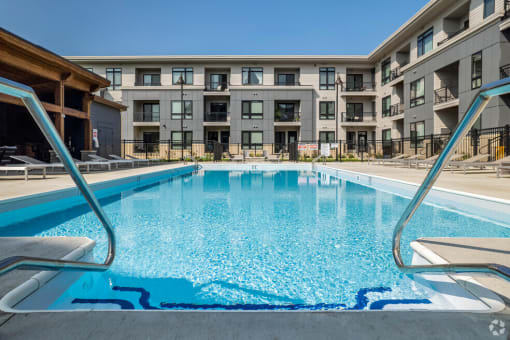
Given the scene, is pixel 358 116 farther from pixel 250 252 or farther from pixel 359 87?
pixel 250 252

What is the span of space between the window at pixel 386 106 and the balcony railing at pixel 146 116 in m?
20.5

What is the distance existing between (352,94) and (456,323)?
27484 mm

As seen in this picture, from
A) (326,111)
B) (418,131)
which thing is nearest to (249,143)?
(326,111)

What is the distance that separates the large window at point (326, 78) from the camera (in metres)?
27.0

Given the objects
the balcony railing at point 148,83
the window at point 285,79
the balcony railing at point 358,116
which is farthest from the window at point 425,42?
the balcony railing at point 148,83

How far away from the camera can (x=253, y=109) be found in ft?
86.4

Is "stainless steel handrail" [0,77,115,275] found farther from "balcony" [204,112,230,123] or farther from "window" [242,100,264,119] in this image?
"balcony" [204,112,230,123]

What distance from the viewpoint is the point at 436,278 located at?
2033 mm

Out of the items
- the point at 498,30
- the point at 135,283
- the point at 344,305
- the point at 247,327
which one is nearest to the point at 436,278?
the point at 344,305

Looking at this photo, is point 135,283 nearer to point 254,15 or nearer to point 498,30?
point 498,30

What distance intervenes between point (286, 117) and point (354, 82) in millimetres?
7528

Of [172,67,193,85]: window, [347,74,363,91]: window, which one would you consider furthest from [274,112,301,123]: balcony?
[172,67,193,85]: window

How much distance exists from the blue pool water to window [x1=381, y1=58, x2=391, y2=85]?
22285mm

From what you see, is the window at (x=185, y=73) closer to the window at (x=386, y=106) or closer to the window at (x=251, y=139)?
the window at (x=251, y=139)
